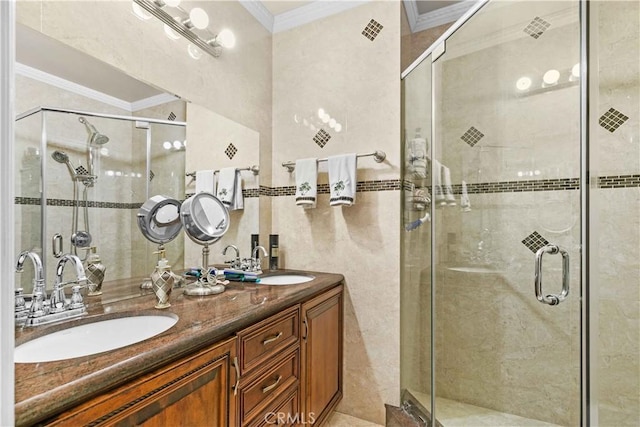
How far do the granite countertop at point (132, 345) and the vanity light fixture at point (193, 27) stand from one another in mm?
1197

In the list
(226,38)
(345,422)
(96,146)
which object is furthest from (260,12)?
(345,422)

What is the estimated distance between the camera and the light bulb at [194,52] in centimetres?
163

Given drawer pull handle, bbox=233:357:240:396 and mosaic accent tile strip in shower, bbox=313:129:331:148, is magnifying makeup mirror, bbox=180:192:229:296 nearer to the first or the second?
drawer pull handle, bbox=233:357:240:396

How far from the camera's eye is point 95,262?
3.83 feet

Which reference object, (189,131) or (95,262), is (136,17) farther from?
(95,262)

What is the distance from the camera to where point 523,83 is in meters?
1.75

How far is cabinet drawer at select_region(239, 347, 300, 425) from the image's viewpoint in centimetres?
109

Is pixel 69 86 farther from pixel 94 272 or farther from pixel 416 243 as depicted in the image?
pixel 416 243

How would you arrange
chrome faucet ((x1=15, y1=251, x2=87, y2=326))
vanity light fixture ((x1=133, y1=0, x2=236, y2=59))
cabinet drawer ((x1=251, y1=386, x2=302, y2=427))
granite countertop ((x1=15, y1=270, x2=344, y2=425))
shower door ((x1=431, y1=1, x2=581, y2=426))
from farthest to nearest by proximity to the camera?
shower door ((x1=431, y1=1, x2=581, y2=426)), vanity light fixture ((x1=133, y1=0, x2=236, y2=59)), cabinet drawer ((x1=251, y1=386, x2=302, y2=427)), chrome faucet ((x1=15, y1=251, x2=87, y2=326)), granite countertop ((x1=15, y1=270, x2=344, y2=425))

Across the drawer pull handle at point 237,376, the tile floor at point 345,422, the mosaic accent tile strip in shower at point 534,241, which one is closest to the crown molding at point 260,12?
the drawer pull handle at point 237,376

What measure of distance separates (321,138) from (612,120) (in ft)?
5.16

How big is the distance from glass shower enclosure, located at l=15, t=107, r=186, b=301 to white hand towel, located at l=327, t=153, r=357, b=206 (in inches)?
33.9

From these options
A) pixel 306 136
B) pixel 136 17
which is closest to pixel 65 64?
pixel 136 17

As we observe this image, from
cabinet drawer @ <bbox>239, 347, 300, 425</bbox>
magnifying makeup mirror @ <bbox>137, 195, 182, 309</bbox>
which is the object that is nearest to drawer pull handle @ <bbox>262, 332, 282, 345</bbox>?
cabinet drawer @ <bbox>239, 347, 300, 425</bbox>
